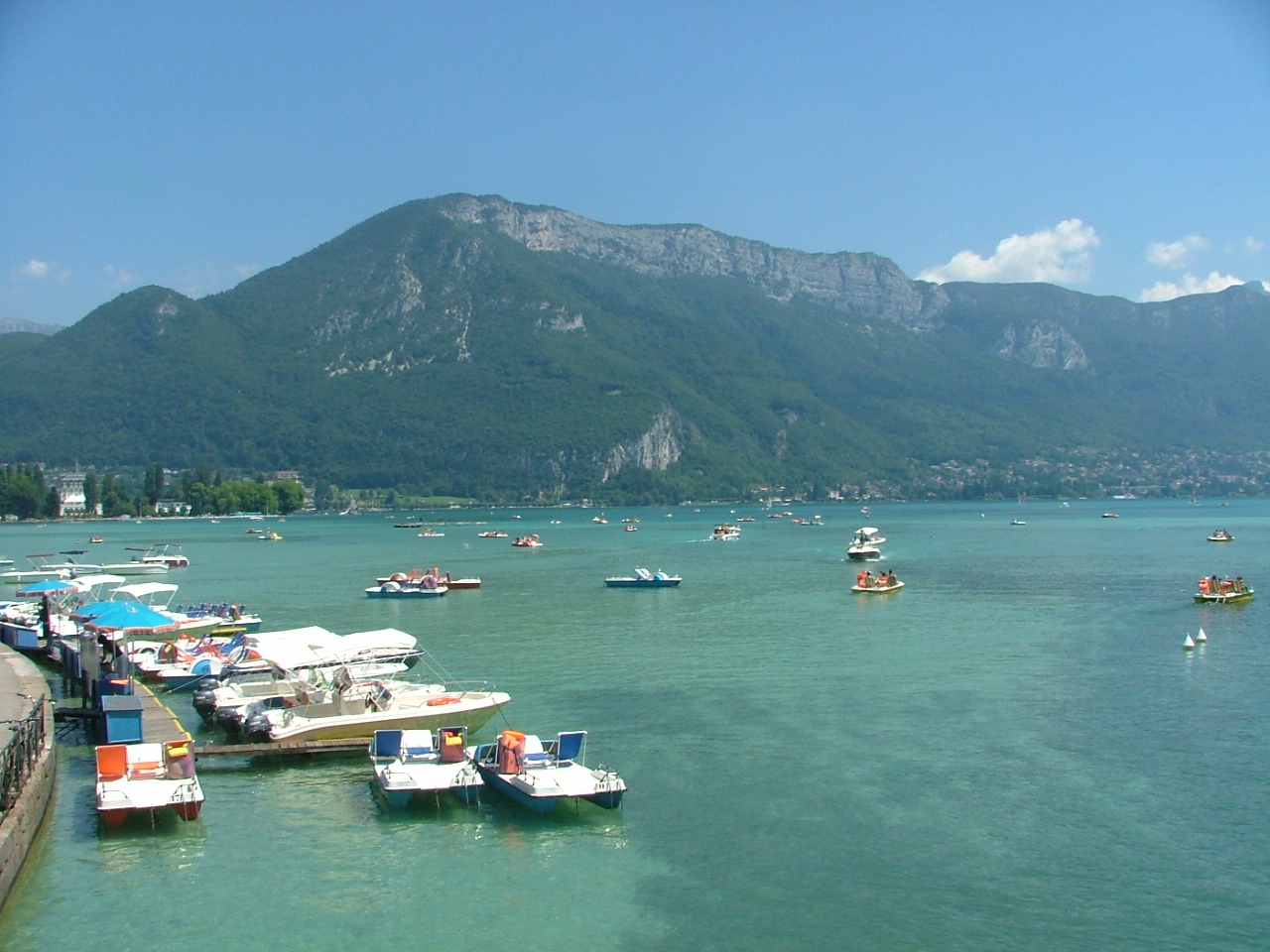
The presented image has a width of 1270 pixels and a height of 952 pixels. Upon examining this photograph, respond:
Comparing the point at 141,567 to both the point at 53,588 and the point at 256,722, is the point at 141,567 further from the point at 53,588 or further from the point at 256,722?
the point at 256,722

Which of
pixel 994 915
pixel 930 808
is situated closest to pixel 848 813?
pixel 930 808

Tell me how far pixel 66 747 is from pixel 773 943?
20269mm

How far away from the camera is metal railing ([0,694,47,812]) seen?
20.6 metres

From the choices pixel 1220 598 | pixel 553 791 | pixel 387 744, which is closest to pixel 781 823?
pixel 553 791

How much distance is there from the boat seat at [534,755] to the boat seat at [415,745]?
2614 millimetres

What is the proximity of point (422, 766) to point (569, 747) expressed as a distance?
3157mm

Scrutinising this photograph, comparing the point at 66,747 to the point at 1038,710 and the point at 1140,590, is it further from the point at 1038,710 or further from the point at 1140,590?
the point at 1140,590

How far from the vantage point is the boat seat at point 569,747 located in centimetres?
2433

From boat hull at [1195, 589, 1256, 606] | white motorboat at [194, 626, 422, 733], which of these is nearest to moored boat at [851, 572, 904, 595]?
boat hull at [1195, 589, 1256, 606]

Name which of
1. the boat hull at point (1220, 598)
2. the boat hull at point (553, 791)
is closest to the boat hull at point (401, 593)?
the boat hull at point (1220, 598)

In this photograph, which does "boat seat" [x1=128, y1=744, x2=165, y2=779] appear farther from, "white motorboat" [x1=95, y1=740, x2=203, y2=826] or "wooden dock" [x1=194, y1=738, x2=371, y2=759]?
"wooden dock" [x1=194, y1=738, x2=371, y2=759]

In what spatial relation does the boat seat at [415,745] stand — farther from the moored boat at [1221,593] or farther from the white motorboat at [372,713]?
the moored boat at [1221,593]

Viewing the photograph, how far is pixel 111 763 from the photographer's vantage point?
23312 millimetres

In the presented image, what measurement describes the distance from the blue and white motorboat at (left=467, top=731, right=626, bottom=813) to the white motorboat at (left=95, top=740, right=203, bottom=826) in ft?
18.7
